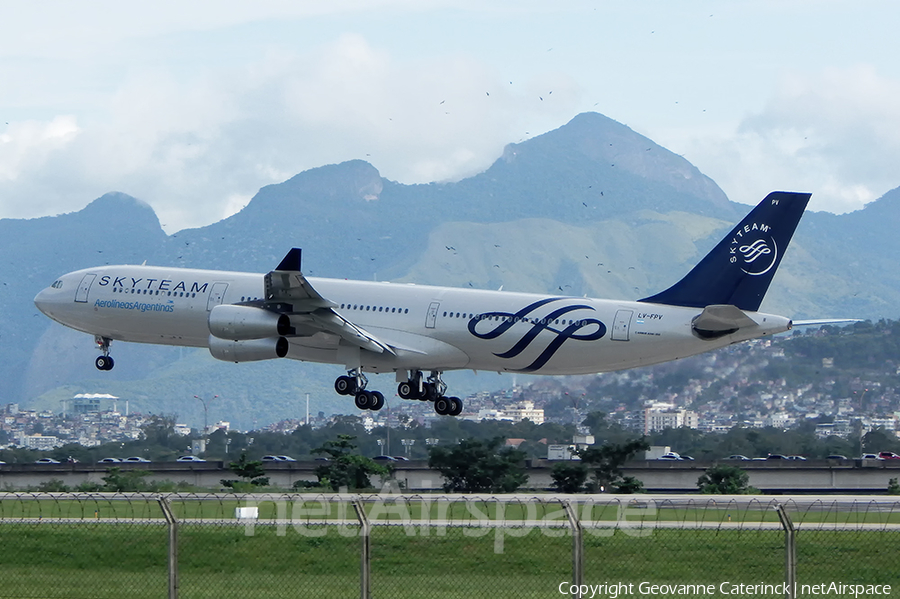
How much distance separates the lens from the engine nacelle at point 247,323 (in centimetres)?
4897

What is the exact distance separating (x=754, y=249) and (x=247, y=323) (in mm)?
17758

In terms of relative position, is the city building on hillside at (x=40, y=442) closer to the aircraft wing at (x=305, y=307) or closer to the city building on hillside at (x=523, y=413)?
the city building on hillside at (x=523, y=413)

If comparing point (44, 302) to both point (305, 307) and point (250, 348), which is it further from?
point (305, 307)

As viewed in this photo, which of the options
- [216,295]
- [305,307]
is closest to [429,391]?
[305,307]

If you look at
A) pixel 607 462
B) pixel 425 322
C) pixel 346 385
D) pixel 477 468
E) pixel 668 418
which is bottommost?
pixel 477 468

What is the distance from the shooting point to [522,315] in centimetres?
4862

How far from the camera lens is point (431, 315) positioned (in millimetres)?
50406

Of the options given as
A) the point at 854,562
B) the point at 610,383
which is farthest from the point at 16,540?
the point at 610,383

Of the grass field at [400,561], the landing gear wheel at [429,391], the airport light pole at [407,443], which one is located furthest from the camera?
the airport light pole at [407,443]

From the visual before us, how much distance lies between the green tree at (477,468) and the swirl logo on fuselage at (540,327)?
11338 millimetres

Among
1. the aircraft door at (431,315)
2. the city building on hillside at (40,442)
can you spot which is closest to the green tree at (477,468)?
the aircraft door at (431,315)

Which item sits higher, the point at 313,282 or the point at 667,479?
the point at 313,282

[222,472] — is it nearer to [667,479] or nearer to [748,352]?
[667,479]

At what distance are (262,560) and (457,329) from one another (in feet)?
66.6
